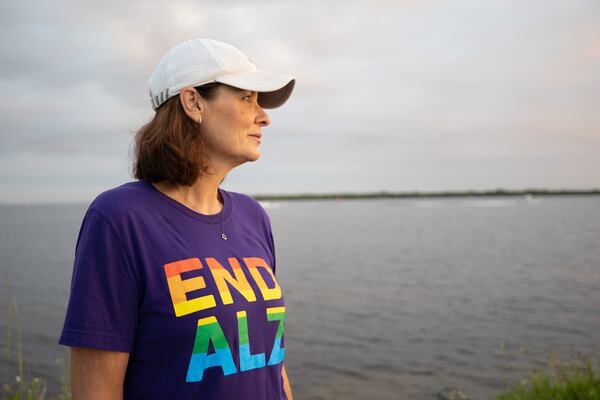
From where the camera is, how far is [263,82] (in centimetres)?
217

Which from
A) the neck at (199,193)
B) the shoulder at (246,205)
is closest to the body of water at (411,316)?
the shoulder at (246,205)

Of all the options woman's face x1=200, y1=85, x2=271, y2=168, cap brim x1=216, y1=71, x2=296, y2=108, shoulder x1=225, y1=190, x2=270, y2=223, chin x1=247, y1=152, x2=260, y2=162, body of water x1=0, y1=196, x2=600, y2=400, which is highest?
cap brim x1=216, y1=71, x2=296, y2=108

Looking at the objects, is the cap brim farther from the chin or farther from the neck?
the neck

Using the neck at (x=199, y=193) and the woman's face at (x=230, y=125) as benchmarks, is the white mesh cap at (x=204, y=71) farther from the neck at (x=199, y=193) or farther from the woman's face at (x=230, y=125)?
the neck at (x=199, y=193)

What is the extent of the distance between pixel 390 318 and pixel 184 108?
13118 millimetres

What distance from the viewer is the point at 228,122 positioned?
218cm

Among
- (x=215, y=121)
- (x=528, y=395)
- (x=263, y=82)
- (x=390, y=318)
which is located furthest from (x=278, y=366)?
(x=390, y=318)

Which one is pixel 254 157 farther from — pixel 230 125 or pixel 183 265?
pixel 183 265

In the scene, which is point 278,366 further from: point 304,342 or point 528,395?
point 304,342

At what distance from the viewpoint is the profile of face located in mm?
2156

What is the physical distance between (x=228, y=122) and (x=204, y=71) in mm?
231

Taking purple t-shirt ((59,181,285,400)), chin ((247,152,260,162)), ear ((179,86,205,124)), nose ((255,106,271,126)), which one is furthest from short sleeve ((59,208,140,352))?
nose ((255,106,271,126))

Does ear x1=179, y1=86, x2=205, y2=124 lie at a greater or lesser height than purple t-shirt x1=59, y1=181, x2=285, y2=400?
greater

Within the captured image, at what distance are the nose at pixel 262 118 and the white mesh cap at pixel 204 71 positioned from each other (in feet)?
0.48
